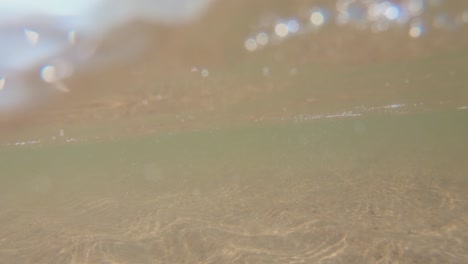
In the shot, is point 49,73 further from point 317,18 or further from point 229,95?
point 229,95

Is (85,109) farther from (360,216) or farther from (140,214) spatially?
(360,216)

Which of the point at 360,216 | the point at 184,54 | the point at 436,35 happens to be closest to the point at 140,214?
the point at 184,54

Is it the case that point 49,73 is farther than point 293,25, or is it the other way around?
point 49,73

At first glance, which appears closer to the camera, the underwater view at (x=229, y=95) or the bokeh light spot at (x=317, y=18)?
the underwater view at (x=229, y=95)

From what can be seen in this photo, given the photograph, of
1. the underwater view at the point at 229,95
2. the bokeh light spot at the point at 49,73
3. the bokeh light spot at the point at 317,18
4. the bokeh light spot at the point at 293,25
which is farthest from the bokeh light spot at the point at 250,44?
the bokeh light spot at the point at 49,73

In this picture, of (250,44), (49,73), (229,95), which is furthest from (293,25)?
(229,95)

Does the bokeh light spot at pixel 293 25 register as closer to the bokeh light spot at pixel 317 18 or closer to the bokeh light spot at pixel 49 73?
the bokeh light spot at pixel 317 18

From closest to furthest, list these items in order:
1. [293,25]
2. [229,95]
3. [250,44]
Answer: [293,25] < [250,44] < [229,95]

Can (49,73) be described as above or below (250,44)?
below
